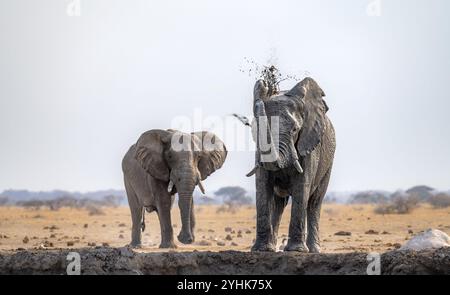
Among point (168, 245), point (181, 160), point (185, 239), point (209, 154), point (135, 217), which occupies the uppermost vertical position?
point (209, 154)

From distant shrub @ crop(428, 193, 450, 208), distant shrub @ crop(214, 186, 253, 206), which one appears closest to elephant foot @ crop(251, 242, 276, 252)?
distant shrub @ crop(428, 193, 450, 208)

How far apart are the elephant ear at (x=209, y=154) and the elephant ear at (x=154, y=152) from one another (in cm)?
88

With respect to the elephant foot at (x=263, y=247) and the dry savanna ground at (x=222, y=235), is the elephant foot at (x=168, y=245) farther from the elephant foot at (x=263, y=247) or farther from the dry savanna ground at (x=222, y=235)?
the elephant foot at (x=263, y=247)

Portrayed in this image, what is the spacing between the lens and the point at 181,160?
25.9 metres

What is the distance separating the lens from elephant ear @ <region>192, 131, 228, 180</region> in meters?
26.9

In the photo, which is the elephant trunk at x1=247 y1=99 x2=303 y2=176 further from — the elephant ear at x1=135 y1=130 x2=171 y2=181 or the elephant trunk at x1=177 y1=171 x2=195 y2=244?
the elephant ear at x1=135 y1=130 x2=171 y2=181

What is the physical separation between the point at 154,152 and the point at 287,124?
26.1ft

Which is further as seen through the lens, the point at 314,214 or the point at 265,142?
the point at 314,214

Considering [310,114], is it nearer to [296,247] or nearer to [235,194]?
[296,247]

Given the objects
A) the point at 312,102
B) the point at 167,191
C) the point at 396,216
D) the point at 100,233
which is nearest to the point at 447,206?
the point at 396,216

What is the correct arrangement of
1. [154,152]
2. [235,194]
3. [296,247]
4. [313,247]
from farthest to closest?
[235,194]
[154,152]
[313,247]
[296,247]

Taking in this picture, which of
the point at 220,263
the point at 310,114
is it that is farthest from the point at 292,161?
the point at 220,263

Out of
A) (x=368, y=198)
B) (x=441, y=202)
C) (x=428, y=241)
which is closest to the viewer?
(x=428, y=241)

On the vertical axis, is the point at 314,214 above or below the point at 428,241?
above
